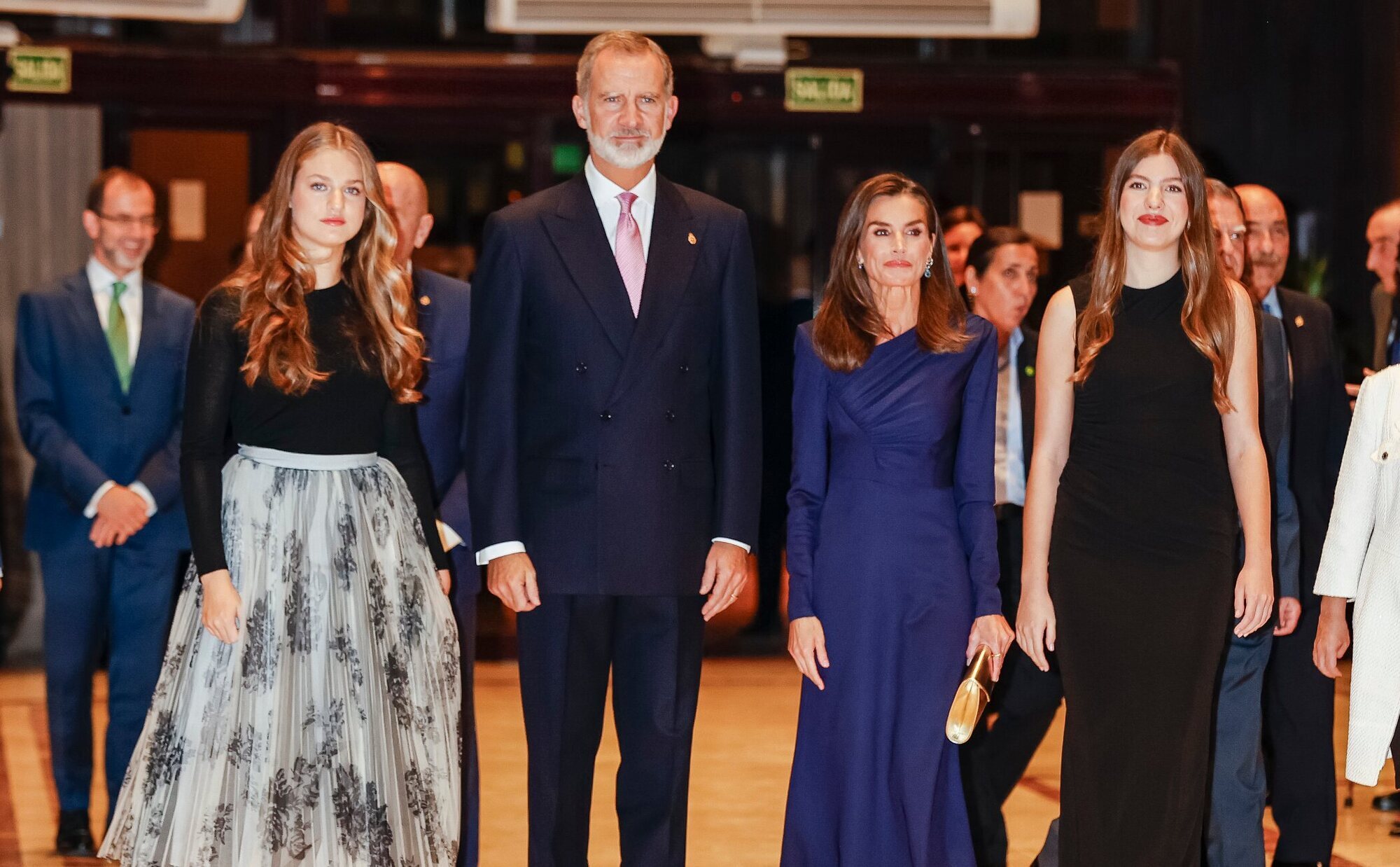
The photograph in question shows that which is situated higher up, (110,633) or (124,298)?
(124,298)

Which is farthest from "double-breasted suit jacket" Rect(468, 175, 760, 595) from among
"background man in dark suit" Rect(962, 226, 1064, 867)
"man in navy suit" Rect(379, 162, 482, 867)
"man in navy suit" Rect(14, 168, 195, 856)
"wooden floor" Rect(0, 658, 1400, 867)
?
"man in navy suit" Rect(14, 168, 195, 856)

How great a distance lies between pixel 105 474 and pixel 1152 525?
2980 millimetres

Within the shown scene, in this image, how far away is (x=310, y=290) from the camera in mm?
3711

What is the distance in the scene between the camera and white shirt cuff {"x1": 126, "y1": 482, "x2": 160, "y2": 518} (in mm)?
5039

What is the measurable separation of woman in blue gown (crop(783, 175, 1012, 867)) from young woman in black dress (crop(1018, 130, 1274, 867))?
0.17m

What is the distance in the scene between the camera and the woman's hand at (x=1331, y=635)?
3.71 meters

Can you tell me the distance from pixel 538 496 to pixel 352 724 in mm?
599

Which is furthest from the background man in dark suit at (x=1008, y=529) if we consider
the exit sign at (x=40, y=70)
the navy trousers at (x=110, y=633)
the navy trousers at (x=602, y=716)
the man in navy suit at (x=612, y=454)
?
the exit sign at (x=40, y=70)

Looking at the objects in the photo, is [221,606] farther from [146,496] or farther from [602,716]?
[146,496]

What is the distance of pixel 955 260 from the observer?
6188 millimetres

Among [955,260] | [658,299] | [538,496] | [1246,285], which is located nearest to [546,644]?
[538,496]

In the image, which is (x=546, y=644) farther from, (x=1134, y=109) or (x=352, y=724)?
(x=1134, y=109)

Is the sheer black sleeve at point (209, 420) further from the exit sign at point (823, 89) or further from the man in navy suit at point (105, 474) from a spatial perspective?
the exit sign at point (823, 89)

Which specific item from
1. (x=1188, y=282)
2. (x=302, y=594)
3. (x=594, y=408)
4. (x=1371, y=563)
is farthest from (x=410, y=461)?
(x=1371, y=563)
